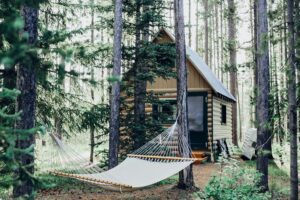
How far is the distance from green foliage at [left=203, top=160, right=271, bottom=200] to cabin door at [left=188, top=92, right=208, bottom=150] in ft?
28.0

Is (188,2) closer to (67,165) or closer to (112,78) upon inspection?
(67,165)

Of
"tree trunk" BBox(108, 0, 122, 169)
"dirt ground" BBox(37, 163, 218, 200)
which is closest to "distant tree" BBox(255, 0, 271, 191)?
"dirt ground" BBox(37, 163, 218, 200)

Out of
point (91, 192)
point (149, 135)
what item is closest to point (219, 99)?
point (149, 135)

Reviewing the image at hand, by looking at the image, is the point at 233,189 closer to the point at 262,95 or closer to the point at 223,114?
the point at 262,95

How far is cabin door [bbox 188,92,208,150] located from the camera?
15.6 metres

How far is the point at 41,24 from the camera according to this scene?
10164 mm

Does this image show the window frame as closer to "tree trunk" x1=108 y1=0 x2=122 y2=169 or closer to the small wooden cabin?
the small wooden cabin

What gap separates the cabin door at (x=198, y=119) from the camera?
51.3 feet

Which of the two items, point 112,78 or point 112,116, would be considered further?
point 112,116

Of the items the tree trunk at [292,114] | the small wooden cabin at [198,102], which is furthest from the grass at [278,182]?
the small wooden cabin at [198,102]

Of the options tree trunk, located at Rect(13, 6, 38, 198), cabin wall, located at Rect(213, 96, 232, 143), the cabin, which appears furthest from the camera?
cabin wall, located at Rect(213, 96, 232, 143)

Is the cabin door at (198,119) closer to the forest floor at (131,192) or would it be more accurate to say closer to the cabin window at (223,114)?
the cabin window at (223,114)

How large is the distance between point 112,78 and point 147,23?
9.04 m

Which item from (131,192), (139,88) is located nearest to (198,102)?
(139,88)
